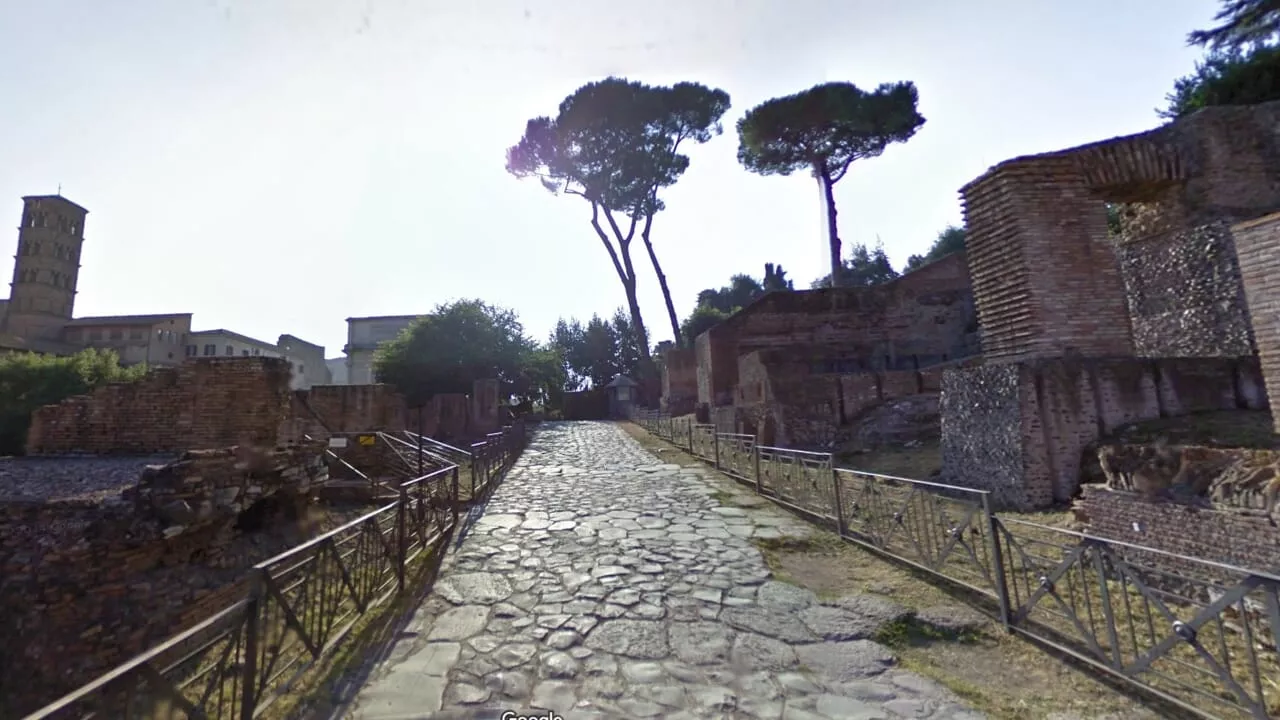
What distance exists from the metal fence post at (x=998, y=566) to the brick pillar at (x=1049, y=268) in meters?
3.79

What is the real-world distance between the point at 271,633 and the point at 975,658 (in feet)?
13.4

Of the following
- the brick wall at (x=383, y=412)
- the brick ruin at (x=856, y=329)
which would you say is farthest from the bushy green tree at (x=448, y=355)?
the brick ruin at (x=856, y=329)

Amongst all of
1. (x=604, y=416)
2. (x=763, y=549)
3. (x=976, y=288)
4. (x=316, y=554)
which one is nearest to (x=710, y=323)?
(x=604, y=416)

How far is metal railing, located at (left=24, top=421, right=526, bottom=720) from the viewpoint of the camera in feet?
6.16

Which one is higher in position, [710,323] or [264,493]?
[710,323]

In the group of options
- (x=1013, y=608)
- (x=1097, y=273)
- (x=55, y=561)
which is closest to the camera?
(x=1013, y=608)

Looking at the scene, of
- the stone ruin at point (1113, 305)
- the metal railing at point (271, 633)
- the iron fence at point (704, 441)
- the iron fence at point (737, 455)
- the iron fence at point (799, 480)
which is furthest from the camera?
the iron fence at point (704, 441)

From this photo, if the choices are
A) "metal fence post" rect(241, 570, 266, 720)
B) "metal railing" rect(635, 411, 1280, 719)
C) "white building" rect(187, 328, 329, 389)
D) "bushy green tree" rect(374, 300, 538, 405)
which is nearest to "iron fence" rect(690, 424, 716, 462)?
"metal railing" rect(635, 411, 1280, 719)

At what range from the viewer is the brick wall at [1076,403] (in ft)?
19.6

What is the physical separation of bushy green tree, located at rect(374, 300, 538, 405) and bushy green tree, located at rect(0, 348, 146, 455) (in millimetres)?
9431

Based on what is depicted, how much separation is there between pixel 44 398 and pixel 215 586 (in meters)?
16.6

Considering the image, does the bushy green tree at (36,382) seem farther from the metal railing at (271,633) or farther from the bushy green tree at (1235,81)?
the bushy green tree at (1235,81)

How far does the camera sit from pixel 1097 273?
645 centimetres

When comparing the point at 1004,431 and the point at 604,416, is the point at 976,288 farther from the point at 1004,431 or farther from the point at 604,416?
the point at 604,416
